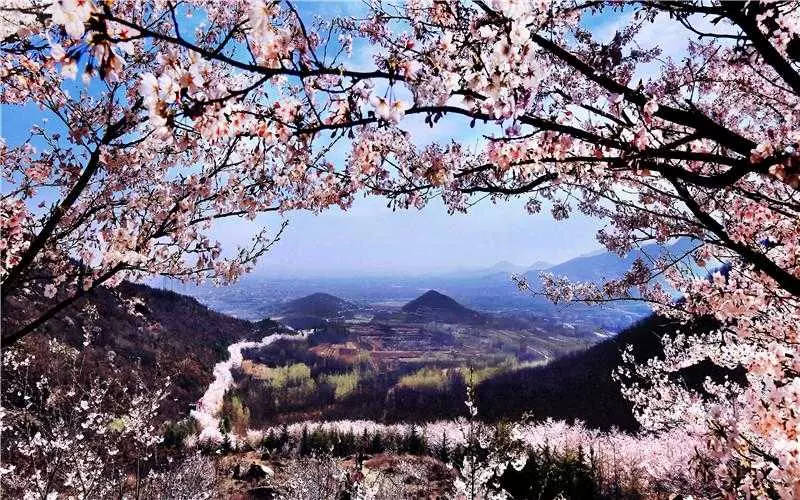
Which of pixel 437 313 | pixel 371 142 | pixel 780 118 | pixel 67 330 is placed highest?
pixel 780 118

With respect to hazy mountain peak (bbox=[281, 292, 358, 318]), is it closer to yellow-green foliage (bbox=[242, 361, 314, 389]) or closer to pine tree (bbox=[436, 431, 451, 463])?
yellow-green foliage (bbox=[242, 361, 314, 389])

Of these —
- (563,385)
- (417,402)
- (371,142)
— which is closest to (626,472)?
(371,142)

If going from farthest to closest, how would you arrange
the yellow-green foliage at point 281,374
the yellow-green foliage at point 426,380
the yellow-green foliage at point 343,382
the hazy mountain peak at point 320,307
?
the hazy mountain peak at point 320,307, the yellow-green foliage at point 281,374, the yellow-green foliage at point 426,380, the yellow-green foliage at point 343,382

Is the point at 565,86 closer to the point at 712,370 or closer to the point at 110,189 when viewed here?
the point at 110,189

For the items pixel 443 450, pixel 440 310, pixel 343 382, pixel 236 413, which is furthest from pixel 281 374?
pixel 440 310

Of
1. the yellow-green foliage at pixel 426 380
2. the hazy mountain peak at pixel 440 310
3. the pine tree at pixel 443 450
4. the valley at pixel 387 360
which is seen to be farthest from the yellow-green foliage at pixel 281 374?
the hazy mountain peak at pixel 440 310

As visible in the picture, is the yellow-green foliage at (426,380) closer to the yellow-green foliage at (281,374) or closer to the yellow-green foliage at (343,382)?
the yellow-green foliage at (343,382)
